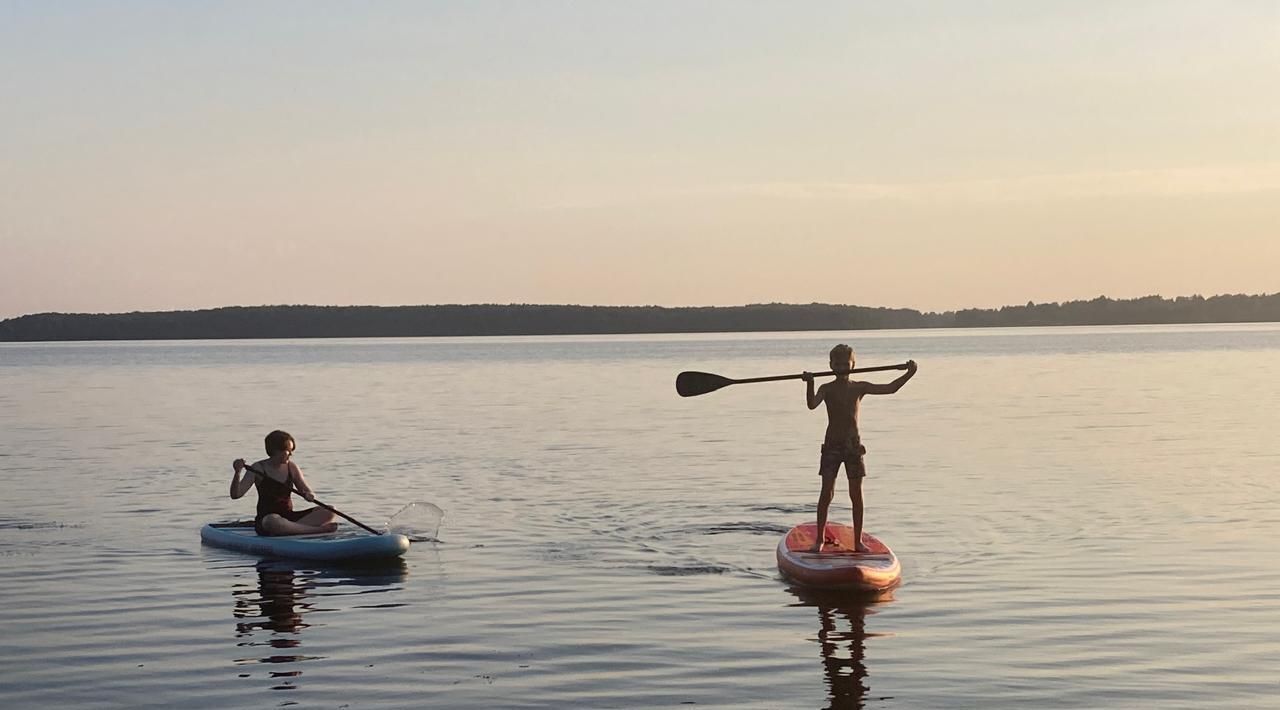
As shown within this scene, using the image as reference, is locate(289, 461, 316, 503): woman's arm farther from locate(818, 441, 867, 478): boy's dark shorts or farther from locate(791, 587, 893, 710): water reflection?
locate(818, 441, 867, 478): boy's dark shorts

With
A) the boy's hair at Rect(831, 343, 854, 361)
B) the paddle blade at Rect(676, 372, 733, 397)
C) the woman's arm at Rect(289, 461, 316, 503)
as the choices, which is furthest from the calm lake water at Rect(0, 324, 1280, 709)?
the boy's hair at Rect(831, 343, 854, 361)

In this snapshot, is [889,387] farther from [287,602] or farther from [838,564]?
[287,602]

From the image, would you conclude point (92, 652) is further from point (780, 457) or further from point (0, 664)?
point (780, 457)

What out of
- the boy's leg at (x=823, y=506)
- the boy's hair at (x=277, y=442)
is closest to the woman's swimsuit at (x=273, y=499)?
the boy's hair at (x=277, y=442)

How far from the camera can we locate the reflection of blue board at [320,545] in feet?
56.5

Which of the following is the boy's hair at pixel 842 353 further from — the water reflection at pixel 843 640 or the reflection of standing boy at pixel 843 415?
the water reflection at pixel 843 640

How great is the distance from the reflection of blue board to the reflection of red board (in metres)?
4.38

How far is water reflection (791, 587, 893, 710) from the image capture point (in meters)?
11.0

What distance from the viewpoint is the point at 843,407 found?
15.3m

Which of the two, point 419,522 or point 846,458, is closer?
point 846,458

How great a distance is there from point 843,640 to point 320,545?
7.00 meters

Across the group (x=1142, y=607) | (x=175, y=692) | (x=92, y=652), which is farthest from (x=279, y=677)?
(x=1142, y=607)

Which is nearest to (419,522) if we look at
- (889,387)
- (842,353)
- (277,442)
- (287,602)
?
(277,442)

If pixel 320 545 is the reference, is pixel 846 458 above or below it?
above
